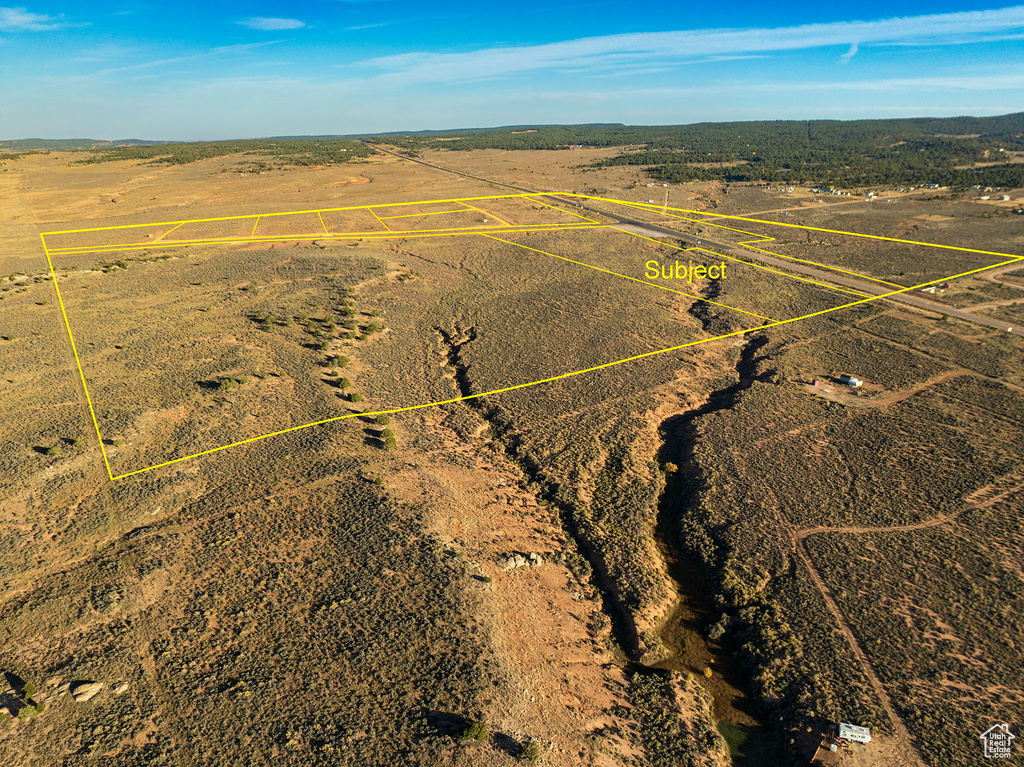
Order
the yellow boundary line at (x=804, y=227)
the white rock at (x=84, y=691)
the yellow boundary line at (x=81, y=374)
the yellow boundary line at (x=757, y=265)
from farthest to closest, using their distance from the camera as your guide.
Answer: the yellow boundary line at (x=804, y=227) < the yellow boundary line at (x=757, y=265) < the yellow boundary line at (x=81, y=374) < the white rock at (x=84, y=691)

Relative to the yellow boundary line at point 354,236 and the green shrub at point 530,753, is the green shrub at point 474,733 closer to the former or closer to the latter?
the green shrub at point 530,753

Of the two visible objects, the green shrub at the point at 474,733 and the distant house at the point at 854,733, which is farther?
the distant house at the point at 854,733

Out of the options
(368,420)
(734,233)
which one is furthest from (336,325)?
(734,233)

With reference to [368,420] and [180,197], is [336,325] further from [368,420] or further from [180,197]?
[180,197]

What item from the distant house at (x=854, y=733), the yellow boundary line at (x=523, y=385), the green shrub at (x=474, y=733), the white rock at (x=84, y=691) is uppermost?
the yellow boundary line at (x=523, y=385)

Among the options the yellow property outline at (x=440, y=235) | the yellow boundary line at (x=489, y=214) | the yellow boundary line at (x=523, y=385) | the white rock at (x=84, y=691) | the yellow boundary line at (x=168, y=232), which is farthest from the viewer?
the yellow boundary line at (x=489, y=214)

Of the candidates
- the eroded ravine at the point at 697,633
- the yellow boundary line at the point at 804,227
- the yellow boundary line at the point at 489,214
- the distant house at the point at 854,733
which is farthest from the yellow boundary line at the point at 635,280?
the yellow boundary line at the point at 804,227
